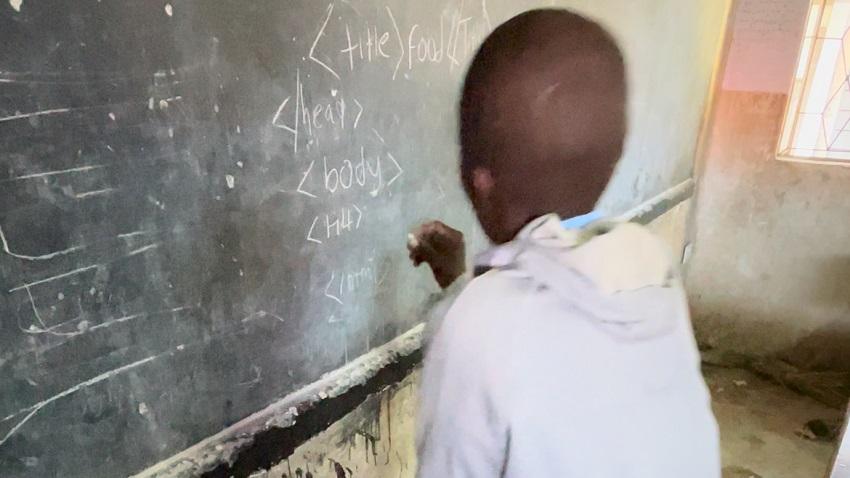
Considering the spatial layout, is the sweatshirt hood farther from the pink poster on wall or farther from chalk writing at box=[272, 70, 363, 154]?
the pink poster on wall

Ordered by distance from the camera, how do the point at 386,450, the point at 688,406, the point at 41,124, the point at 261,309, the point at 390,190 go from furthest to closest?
the point at 386,450, the point at 390,190, the point at 261,309, the point at 688,406, the point at 41,124

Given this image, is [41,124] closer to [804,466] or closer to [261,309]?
[261,309]

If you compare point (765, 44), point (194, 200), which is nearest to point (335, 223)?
point (194, 200)

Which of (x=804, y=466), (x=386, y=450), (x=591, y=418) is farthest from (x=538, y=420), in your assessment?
(x=804, y=466)

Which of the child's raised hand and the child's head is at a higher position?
the child's head

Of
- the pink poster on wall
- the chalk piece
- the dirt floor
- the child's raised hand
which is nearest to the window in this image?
the pink poster on wall

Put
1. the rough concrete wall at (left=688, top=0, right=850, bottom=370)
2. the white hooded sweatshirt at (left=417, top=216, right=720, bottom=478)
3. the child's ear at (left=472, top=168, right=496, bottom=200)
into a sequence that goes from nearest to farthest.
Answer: the white hooded sweatshirt at (left=417, top=216, right=720, bottom=478), the child's ear at (left=472, top=168, right=496, bottom=200), the rough concrete wall at (left=688, top=0, right=850, bottom=370)

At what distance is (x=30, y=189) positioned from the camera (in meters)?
0.81

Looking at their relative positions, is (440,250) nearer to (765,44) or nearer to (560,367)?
(560,367)

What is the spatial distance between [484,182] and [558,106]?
211 millimetres

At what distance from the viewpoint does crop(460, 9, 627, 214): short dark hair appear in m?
0.92

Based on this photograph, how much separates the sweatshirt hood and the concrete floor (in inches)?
29.5

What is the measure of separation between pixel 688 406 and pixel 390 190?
752 millimetres

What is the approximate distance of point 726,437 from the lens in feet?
9.39
